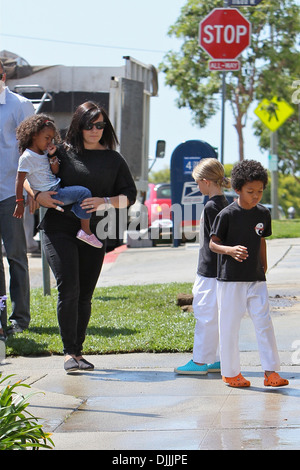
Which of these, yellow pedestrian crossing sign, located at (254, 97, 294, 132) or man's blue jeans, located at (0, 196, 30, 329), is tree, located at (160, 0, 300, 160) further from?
man's blue jeans, located at (0, 196, 30, 329)

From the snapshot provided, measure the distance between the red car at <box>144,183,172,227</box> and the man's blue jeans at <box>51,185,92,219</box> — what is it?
40.8 feet

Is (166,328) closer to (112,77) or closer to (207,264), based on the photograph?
(207,264)

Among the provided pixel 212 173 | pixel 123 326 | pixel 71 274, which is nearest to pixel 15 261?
pixel 123 326

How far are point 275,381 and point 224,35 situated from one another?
696 cm

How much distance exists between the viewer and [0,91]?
7.56m

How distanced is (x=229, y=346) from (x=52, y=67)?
1220cm

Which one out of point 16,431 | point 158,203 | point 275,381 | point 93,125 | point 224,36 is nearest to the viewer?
point 16,431

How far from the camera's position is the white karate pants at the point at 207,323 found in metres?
6.21

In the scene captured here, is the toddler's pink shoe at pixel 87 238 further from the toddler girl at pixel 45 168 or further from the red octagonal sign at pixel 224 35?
the red octagonal sign at pixel 224 35

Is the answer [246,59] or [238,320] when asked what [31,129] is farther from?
[246,59]

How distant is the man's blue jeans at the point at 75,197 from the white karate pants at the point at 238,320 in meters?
1.12

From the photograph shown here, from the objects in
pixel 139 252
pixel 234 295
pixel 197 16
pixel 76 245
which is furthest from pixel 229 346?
pixel 197 16

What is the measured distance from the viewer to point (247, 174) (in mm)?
5797

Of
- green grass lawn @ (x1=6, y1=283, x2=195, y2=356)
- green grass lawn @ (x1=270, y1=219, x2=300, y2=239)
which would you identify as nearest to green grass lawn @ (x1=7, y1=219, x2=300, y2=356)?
green grass lawn @ (x1=6, y1=283, x2=195, y2=356)
